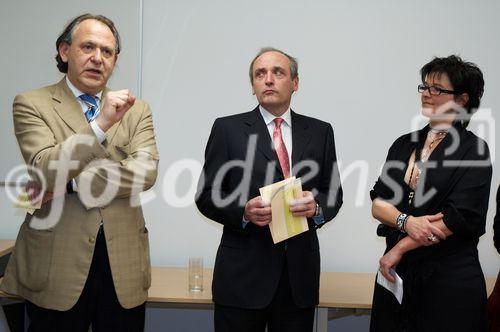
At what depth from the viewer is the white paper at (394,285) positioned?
85.2 inches

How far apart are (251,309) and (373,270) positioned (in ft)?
4.73

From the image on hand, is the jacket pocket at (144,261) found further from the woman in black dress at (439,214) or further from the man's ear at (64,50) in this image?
the woman in black dress at (439,214)

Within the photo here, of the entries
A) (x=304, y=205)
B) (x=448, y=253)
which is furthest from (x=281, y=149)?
(x=448, y=253)

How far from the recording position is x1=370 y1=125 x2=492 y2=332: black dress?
2098 mm

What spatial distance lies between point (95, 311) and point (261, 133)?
A: 1002 mm

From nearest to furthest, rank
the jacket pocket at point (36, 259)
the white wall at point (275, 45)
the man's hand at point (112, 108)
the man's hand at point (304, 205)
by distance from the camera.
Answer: the man's hand at point (112, 108) < the jacket pocket at point (36, 259) < the man's hand at point (304, 205) < the white wall at point (275, 45)

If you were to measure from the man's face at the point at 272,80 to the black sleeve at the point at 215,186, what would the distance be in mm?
228

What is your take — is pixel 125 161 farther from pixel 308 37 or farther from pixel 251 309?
pixel 308 37

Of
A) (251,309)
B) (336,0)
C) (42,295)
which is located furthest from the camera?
(336,0)

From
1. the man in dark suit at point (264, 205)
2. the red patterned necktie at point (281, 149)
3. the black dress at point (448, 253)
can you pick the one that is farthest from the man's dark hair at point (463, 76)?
the red patterned necktie at point (281, 149)

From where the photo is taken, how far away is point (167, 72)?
3.35m

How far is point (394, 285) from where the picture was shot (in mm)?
2203

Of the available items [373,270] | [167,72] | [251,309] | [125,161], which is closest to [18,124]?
[125,161]

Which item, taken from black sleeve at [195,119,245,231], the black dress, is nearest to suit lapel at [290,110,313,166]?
black sleeve at [195,119,245,231]
